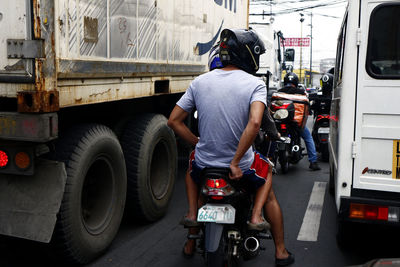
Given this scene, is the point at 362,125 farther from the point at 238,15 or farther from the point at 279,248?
the point at 238,15

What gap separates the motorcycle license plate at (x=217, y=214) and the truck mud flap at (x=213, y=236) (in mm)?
40

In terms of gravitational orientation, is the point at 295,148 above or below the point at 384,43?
below

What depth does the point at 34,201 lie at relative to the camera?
3.85 metres

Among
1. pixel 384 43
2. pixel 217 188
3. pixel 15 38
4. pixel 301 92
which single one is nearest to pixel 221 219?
pixel 217 188

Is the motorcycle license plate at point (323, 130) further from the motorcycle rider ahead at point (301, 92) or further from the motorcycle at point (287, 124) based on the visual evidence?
the motorcycle at point (287, 124)

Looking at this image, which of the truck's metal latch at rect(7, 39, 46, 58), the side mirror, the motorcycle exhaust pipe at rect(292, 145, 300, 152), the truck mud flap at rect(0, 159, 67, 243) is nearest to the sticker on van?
the truck mud flap at rect(0, 159, 67, 243)

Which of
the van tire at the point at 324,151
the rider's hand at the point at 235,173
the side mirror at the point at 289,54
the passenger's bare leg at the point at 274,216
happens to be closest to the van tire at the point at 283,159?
the van tire at the point at 324,151

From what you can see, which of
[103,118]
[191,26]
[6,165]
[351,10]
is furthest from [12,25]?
[191,26]

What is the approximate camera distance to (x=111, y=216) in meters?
4.78

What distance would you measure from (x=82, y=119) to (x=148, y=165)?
1.02 metres

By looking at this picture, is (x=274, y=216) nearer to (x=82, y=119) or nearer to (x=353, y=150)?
(x=353, y=150)

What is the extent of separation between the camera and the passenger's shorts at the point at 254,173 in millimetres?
3754

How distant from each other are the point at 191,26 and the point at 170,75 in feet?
3.55

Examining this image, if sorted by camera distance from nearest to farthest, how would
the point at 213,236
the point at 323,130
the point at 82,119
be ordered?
the point at 213,236 → the point at 82,119 → the point at 323,130
